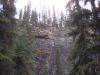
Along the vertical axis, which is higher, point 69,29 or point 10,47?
point 69,29

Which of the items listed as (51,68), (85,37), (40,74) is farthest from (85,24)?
(51,68)

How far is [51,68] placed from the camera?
41.7 metres

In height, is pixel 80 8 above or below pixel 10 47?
above

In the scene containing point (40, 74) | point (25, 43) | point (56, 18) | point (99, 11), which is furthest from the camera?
point (56, 18)

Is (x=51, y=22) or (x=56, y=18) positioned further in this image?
(x=56, y=18)

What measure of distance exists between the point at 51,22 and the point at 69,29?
197 feet

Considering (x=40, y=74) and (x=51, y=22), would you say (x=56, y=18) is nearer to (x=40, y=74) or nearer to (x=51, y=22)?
(x=51, y=22)

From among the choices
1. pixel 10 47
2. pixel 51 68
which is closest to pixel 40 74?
pixel 51 68

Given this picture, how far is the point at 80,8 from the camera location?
1264 centimetres

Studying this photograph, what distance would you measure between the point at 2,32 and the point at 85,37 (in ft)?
15.0

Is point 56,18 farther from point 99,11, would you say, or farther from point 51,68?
→ point 99,11

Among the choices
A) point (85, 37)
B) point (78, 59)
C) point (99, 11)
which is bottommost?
point (78, 59)

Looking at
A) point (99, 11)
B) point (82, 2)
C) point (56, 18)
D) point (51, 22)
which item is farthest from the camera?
point (56, 18)

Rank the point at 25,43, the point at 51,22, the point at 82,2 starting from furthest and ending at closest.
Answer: the point at 51,22 < the point at 25,43 < the point at 82,2
